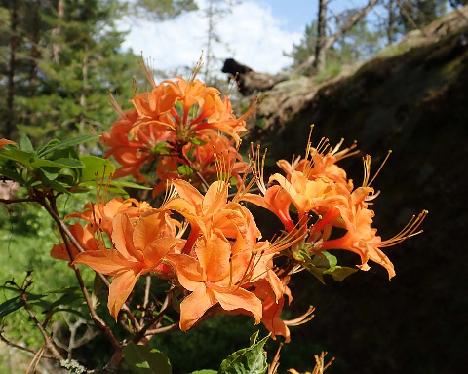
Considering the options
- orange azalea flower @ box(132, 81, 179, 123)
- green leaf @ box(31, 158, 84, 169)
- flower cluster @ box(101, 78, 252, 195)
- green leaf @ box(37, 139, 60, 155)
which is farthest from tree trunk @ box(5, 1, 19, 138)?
green leaf @ box(31, 158, 84, 169)

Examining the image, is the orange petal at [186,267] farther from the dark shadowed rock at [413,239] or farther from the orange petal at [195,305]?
A: the dark shadowed rock at [413,239]

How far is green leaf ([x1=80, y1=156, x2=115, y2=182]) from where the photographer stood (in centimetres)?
87

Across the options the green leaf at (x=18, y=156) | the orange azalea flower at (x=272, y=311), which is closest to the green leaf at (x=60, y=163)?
the green leaf at (x=18, y=156)

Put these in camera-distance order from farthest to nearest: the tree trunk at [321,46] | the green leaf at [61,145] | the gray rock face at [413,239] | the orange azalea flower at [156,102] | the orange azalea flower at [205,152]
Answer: the tree trunk at [321,46]
the gray rock face at [413,239]
the orange azalea flower at [205,152]
the orange azalea flower at [156,102]
the green leaf at [61,145]

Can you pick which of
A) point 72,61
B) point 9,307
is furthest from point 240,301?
point 72,61

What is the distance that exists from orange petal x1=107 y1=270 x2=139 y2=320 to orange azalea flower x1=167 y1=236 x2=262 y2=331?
0.06m

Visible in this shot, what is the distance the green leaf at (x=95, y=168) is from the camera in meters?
0.87

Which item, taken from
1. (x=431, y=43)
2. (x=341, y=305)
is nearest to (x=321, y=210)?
(x=341, y=305)

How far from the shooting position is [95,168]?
895 millimetres

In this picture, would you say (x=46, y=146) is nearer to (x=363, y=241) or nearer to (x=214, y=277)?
(x=214, y=277)

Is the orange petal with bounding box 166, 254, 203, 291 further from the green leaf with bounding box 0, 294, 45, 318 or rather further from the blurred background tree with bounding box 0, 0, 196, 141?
the blurred background tree with bounding box 0, 0, 196, 141

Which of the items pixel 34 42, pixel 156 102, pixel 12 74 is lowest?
pixel 156 102

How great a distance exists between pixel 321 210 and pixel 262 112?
17.3ft

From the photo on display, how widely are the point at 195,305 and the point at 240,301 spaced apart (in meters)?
0.06
